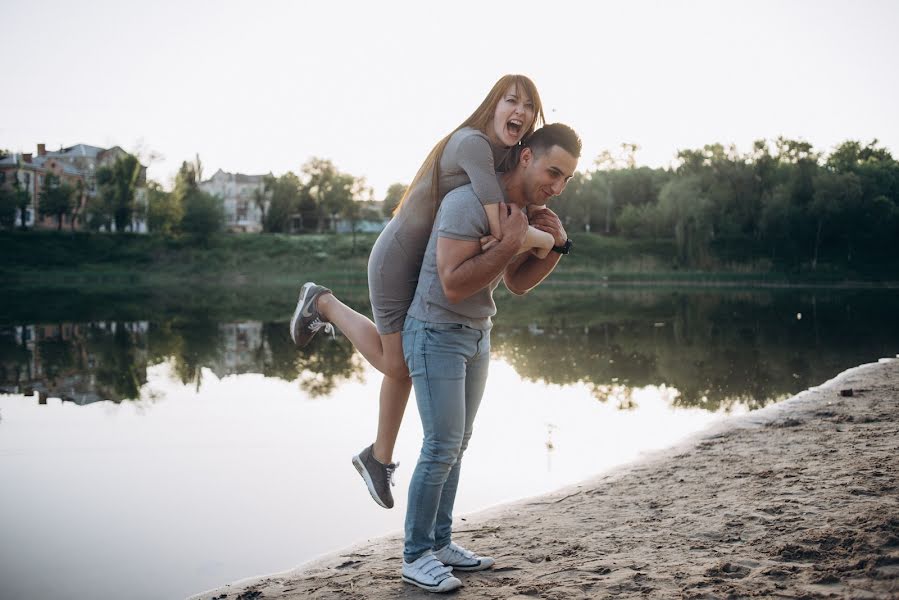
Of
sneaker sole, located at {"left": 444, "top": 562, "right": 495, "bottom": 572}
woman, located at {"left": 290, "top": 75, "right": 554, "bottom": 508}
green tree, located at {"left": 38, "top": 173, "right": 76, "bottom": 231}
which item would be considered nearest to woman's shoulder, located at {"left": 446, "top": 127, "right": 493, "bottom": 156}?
woman, located at {"left": 290, "top": 75, "right": 554, "bottom": 508}

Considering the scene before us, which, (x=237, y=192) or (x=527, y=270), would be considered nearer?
(x=527, y=270)

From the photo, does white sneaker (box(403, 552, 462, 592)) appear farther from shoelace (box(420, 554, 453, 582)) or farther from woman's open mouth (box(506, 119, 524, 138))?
woman's open mouth (box(506, 119, 524, 138))

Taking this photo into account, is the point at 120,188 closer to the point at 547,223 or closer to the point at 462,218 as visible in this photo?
the point at 547,223

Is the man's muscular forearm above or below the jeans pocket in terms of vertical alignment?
above

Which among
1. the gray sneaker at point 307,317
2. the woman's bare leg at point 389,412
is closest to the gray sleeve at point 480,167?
the woman's bare leg at point 389,412

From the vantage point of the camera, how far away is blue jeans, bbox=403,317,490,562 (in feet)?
10.2

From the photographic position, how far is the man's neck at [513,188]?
3299mm

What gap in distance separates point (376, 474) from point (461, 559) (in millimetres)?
538

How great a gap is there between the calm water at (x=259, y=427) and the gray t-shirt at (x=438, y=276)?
1.81 meters

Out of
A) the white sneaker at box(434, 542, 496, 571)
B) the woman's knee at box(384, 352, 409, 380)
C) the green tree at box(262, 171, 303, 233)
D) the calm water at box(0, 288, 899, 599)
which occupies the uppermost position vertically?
the green tree at box(262, 171, 303, 233)

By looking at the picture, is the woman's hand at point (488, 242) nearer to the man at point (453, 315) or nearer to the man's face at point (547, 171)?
the man at point (453, 315)

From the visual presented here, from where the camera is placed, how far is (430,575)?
3.21 metres

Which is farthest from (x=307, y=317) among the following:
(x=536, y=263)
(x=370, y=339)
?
(x=536, y=263)

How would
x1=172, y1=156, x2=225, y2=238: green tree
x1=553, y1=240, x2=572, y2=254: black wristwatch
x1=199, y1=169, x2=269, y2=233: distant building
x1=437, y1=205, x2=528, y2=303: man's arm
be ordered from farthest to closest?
x1=199, y1=169, x2=269, y2=233: distant building → x1=172, y1=156, x2=225, y2=238: green tree → x1=553, y1=240, x2=572, y2=254: black wristwatch → x1=437, y1=205, x2=528, y2=303: man's arm
